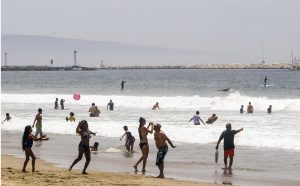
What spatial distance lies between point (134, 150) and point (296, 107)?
2536 centimetres

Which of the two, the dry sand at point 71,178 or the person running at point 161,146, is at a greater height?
the person running at point 161,146

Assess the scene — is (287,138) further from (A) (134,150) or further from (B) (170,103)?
(B) (170,103)

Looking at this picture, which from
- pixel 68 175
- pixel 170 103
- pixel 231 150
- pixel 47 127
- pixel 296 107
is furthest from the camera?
pixel 170 103

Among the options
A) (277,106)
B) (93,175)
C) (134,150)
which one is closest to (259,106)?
(277,106)

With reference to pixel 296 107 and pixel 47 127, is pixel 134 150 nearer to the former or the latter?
pixel 47 127

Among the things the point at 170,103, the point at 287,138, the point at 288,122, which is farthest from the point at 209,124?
the point at 170,103

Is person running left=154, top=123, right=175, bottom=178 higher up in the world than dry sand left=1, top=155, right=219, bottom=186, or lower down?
higher up

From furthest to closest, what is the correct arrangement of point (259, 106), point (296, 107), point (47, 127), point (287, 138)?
1. point (259, 106)
2. point (296, 107)
3. point (47, 127)
4. point (287, 138)

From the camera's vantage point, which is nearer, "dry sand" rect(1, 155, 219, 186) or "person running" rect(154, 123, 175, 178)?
"dry sand" rect(1, 155, 219, 186)

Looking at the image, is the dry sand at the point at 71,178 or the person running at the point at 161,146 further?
the person running at the point at 161,146

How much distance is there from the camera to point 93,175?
15.9 m

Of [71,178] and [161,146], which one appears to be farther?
[161,146]

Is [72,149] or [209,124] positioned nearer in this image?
[72,149]

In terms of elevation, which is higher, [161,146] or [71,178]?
[161,146]
